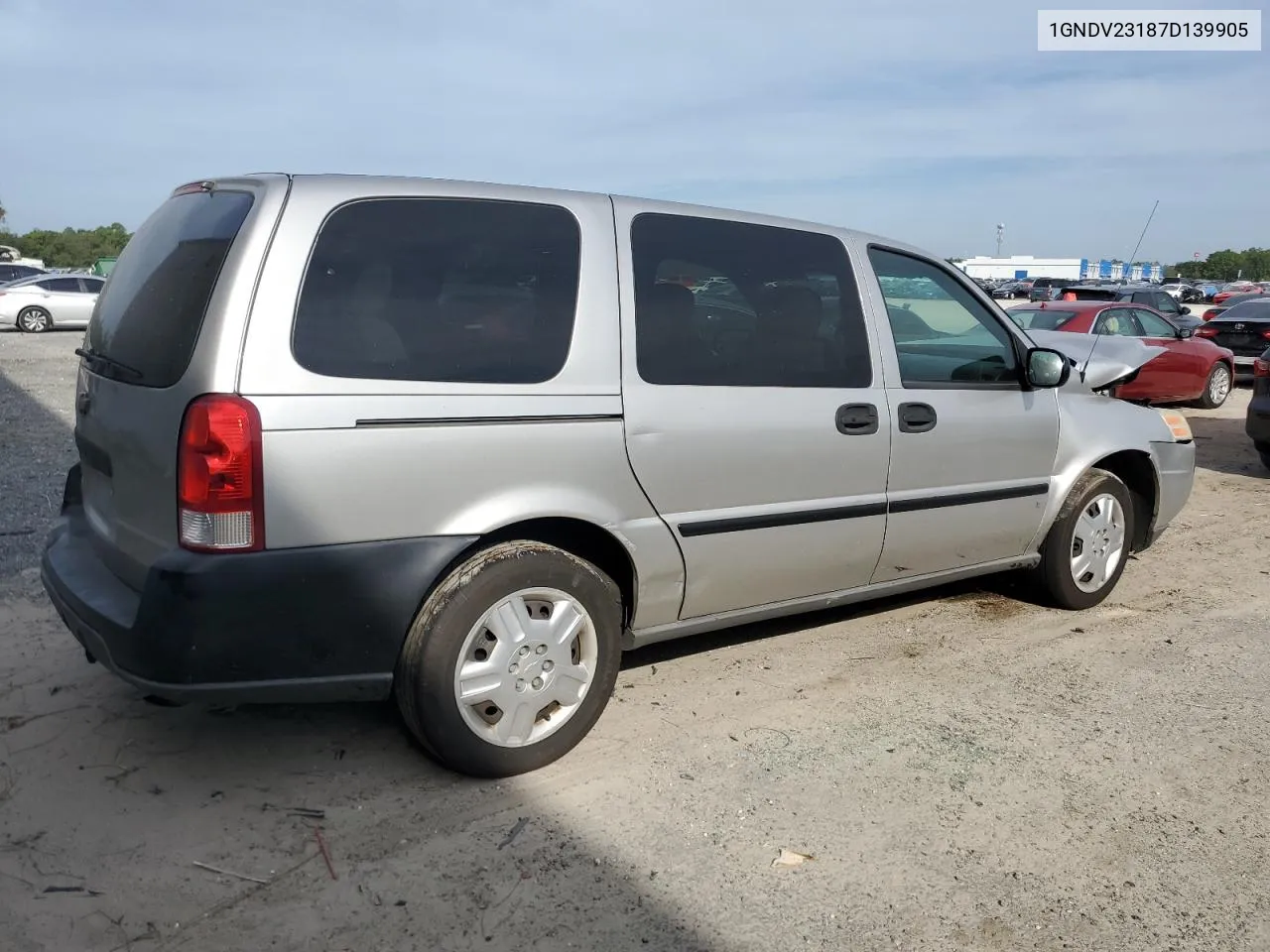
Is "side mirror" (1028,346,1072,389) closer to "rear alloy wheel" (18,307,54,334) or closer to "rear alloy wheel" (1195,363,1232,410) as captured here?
"rear alloy wheel" (1195,363,1232,410)

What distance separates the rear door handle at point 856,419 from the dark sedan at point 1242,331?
13426 mm

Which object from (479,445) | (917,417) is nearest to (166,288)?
(479,445)

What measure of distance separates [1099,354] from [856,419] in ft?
16.6

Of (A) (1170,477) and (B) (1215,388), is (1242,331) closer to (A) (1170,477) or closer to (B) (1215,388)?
(B) (1215,388)

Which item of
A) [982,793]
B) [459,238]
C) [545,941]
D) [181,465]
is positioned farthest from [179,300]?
[982,793]

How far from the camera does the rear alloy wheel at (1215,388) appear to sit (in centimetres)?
1356

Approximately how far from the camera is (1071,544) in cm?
493

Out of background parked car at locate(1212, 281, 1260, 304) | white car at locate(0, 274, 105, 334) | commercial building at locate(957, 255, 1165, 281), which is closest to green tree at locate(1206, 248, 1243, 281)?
commercial building at locate(957, 255, 1165, 281)

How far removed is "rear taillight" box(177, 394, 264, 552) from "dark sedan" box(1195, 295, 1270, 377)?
51.2ft

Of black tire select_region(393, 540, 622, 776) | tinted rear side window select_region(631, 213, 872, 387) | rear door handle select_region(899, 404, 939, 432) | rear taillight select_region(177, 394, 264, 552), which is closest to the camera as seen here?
rear taillight select_region(177, 394, 264, 552)

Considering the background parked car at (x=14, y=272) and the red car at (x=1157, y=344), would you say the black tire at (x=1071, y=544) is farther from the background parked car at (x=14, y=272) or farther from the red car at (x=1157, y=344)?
the background parked car at (x=14, y=272)

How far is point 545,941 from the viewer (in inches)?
101

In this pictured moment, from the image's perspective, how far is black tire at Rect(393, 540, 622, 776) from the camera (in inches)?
122

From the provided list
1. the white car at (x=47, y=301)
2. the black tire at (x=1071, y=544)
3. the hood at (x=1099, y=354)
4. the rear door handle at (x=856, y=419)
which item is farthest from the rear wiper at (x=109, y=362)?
the white car at (x=47, y=301)
